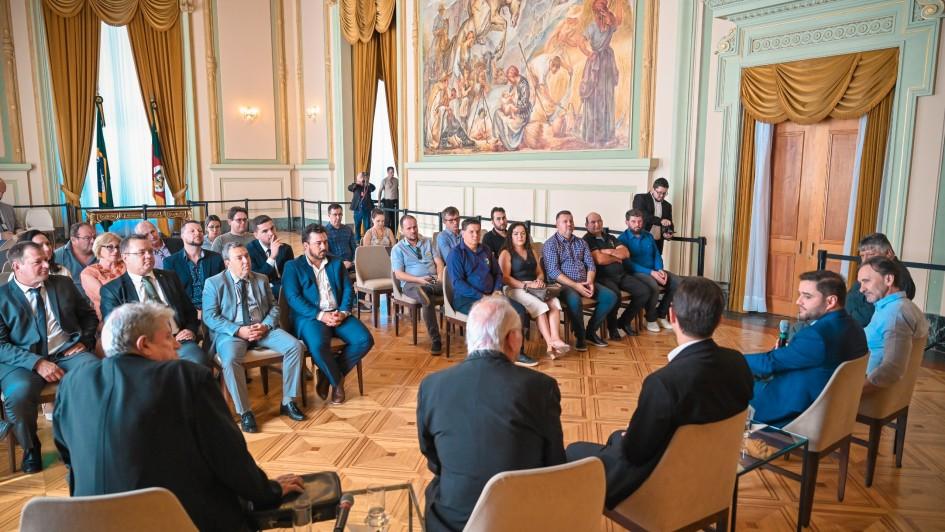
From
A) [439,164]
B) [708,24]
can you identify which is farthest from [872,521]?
[439,164]

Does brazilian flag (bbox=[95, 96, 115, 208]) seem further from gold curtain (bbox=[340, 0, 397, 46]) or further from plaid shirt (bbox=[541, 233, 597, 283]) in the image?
plaid shirt (bbox=[541, 233, 597, 283])

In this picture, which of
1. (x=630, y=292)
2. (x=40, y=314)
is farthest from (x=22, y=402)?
(x=630, y=292)

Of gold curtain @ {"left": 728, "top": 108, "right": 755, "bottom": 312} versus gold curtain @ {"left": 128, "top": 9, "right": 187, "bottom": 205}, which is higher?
gold curtain @ {"left": 128, "top": 9, "right": 187, "bottom": 205}

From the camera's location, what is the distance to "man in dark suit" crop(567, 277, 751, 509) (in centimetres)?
199

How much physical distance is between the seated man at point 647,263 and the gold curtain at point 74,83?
10.6 metres

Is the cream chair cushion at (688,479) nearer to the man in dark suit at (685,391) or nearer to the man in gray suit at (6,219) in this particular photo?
the man in dark suit at (685,391)

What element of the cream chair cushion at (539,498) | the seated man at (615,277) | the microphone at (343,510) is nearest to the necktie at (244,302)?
the microphone at (343,510)

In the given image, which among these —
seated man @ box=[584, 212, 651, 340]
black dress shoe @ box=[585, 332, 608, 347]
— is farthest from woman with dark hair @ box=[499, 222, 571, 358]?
seated man @ box=[584, 212, 651, 340]

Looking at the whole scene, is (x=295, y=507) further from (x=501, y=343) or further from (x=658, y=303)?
(x=658, y=303)

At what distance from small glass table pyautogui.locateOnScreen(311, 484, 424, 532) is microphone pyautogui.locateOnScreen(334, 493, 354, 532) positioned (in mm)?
21

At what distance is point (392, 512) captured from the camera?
2242 millimetres

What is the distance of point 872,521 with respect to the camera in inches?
115

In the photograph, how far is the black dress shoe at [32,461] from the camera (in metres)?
3.32

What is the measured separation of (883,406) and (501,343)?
7.59 ft
